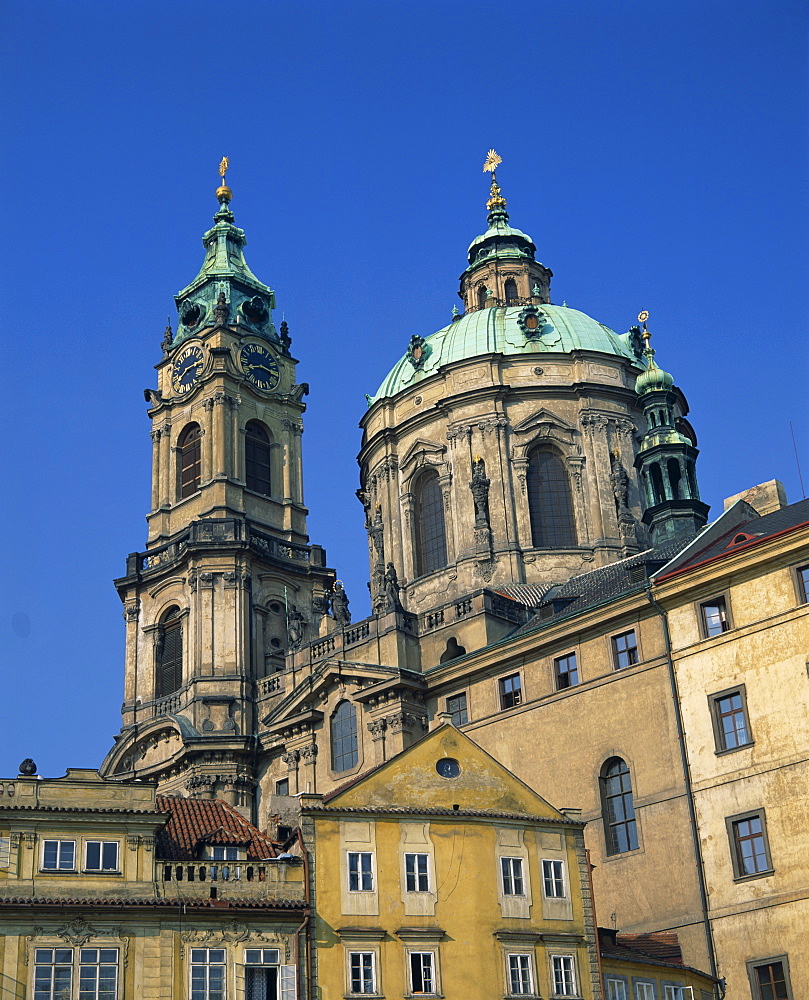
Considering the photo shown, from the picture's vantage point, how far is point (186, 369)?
249 feet

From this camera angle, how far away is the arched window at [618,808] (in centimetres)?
4797

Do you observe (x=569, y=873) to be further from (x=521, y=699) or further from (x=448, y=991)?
(x=521, y=699)

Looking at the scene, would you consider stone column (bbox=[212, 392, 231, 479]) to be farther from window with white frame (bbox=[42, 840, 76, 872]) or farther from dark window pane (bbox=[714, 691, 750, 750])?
window with white frame (bbox=[42, 840, 76, 872])

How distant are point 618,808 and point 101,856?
732 inches

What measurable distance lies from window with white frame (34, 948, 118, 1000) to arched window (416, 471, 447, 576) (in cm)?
3622

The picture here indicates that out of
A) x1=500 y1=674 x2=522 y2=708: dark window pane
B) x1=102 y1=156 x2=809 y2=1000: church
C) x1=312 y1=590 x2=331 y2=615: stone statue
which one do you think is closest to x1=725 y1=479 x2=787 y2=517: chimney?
x1=102 y1=156 x2=809 y2=1000: church

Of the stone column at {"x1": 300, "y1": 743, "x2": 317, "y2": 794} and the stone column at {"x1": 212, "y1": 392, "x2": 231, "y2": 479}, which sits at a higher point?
the stone column at {"x1": 212, "y1": 392, "x2": 231, "y2": 479}

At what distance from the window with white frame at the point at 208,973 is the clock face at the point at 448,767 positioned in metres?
7.74

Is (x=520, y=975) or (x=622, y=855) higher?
(x=622, y=855)

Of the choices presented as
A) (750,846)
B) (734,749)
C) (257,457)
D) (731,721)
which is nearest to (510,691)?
(731,721)

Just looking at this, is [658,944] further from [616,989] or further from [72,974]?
[72,974]

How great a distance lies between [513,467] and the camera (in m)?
68.9

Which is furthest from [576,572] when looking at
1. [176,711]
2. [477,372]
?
[176,711]

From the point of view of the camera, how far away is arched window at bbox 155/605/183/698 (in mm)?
68125
